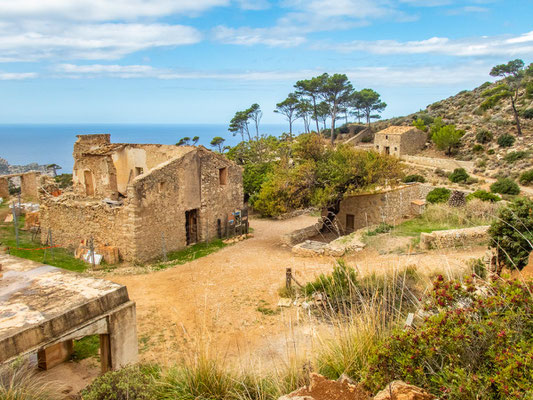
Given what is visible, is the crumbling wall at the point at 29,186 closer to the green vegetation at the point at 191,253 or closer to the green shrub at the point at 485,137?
the green vegetation at the point at 191,253

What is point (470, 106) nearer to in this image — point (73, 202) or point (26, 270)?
point (73, 202)

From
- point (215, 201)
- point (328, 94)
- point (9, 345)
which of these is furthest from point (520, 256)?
point (328, 94)

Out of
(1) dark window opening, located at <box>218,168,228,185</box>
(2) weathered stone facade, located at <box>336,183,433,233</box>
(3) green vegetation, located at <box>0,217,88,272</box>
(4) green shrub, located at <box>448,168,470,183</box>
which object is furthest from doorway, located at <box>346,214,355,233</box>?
(4) green shrub, located at <box>448,168,470,183</box>

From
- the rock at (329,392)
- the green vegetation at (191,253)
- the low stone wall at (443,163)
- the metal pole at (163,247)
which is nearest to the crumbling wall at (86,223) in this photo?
the metal pole at (163,247)

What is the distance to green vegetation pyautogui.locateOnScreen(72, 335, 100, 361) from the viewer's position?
831 centimetres

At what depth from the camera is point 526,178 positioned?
2875 cm

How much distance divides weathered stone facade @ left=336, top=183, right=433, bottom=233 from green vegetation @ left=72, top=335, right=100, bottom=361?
13862 mm

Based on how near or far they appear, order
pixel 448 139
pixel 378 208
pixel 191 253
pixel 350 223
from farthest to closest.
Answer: pixel 448 139, pixel 350 223, pixel 378 208, pixel 191 253

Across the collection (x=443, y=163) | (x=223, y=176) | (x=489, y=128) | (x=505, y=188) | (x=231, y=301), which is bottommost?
(x=231, y=301)

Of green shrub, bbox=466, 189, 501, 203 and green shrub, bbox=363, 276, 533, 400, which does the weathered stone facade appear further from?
green shrub, bbox=363, 276, 533, 400

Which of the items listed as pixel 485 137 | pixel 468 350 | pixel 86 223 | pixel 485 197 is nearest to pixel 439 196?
pixel 485 197

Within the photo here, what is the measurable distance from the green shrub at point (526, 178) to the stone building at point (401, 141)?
1327cm

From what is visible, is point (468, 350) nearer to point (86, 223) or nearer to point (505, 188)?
point (86, 223)

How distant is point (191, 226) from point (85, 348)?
9196 millimetres
